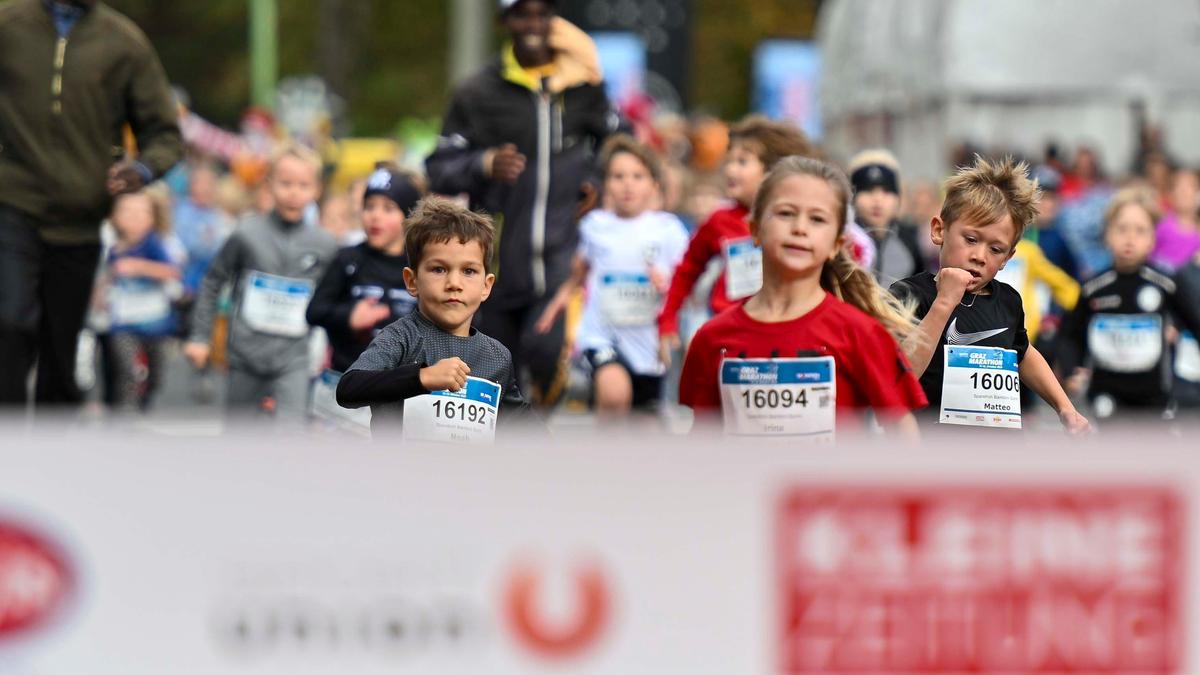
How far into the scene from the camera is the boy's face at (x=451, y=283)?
6504 mm

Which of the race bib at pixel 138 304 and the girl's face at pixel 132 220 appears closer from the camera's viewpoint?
the race bib at pixel 138 304

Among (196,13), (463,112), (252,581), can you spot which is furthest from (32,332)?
(196,13)

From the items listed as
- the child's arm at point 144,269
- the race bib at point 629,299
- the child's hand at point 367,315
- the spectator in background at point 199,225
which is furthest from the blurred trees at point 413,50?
the child's hand at point 367,315

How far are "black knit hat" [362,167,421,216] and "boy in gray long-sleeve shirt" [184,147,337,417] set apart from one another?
1.40 m

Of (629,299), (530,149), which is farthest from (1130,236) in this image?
(530,149)

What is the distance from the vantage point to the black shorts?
34.8ft

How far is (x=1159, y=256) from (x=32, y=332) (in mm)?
8051

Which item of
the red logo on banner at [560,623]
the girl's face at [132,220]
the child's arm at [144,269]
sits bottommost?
the red logo on banner at [560,623]

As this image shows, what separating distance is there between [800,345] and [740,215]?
345 centimetres

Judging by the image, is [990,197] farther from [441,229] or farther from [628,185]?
[628,185]

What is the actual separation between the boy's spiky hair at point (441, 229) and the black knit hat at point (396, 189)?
2.52 metres

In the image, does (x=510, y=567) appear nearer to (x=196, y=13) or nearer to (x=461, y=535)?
(x=461, y=535)

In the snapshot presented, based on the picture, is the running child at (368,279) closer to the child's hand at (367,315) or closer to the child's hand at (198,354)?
the child's hand at (367,315)

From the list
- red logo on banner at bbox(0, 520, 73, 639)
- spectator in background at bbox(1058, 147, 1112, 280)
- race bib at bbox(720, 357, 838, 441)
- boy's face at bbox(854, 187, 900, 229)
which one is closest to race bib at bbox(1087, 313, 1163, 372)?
boy's face at bbox(854, 187, 900, 229)
